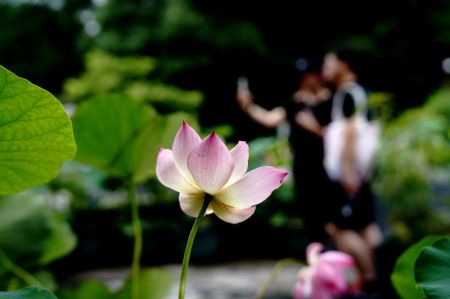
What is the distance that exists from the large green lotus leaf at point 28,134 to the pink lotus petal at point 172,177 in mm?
56

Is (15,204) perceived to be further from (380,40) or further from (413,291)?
(380,40)

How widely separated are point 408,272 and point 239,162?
0.15 metres

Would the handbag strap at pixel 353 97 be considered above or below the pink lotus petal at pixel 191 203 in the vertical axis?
below

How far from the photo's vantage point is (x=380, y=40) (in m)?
8.79

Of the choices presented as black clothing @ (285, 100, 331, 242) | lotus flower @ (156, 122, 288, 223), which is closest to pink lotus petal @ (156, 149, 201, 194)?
lotus flower @ (156, 122, 288, 223)

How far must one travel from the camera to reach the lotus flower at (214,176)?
0.24 meters

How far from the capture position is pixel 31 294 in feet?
0.77

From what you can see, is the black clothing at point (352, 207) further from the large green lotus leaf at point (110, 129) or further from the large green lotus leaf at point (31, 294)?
the large green lotus leaf at point (31, 294)

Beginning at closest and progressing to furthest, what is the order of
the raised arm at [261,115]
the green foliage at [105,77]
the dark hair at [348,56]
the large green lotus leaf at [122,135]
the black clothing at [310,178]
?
1. the large green lotus leaf at [122,135]
2. the raised arm at [261,115]
3. the dark hair at [348,56]
4. the black clothing at [310,178]
5. the green foliage at [105,77]

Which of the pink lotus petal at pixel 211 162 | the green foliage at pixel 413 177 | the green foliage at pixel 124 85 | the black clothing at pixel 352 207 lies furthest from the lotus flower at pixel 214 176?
the green foliage at pixel 124 85

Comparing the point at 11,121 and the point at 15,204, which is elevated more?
the point at 11,121

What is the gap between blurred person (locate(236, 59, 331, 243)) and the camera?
2121 mm

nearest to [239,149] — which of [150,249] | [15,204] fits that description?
[15,204]

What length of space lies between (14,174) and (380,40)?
357 inches
